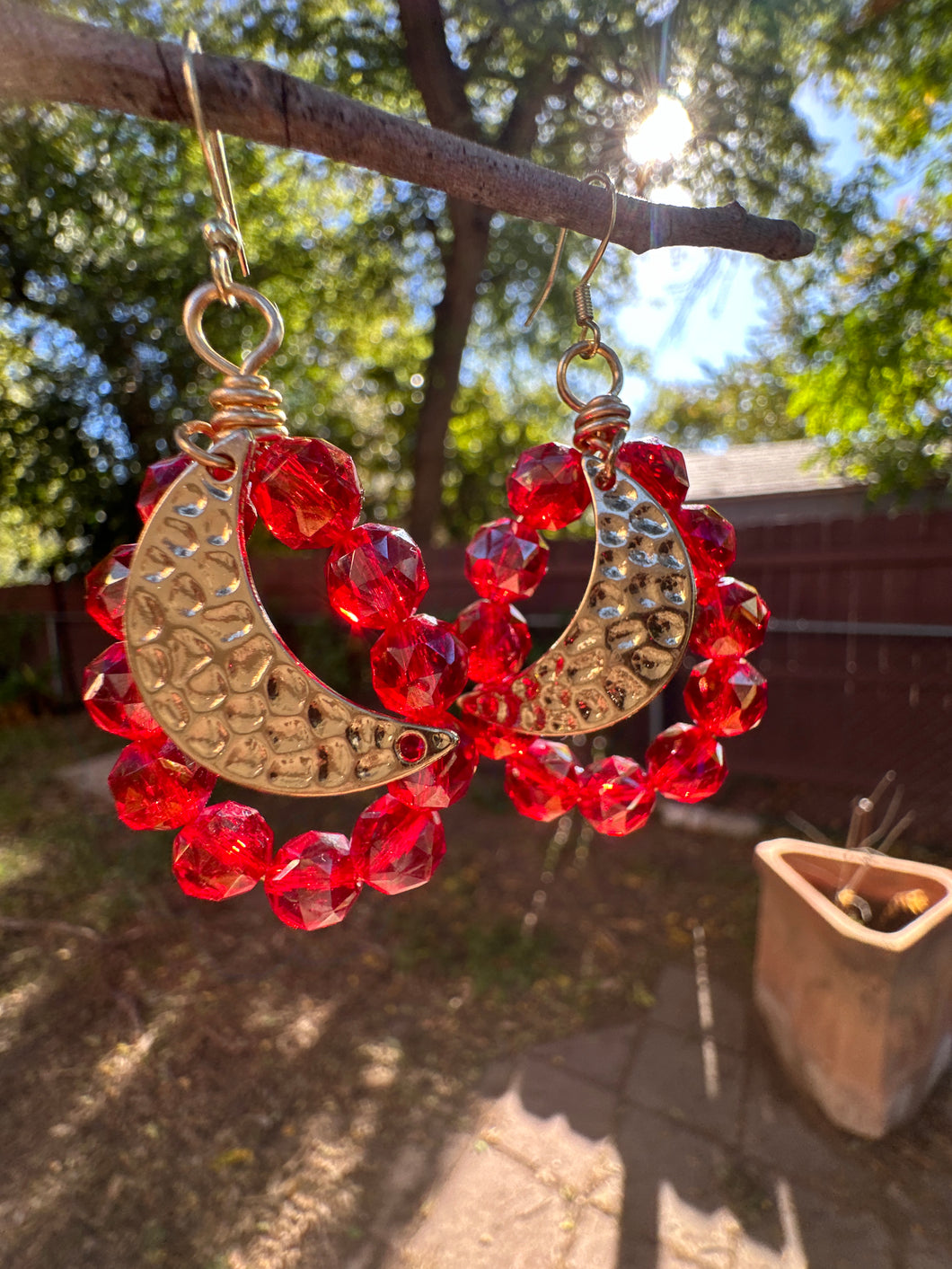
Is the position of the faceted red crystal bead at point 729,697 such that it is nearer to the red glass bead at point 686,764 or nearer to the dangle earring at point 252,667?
the red glass bead at point 686,764

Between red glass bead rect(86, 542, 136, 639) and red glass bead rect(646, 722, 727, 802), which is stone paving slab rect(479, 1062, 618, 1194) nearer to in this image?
red glass bead rect(646, 722, 727, 802)

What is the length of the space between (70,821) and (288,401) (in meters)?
3.37

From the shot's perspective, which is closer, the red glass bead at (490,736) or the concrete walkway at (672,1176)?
the red glass bead at (490,736)

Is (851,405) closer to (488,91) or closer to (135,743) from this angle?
(488,91)

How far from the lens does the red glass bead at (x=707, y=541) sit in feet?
2.68

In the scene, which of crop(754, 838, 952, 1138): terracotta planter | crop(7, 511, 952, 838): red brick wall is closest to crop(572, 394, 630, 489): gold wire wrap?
crop(754, 838, 952, 1138): terracotta planter

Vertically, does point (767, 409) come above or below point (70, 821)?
above

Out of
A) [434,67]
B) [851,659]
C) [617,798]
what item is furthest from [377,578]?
[851,659]

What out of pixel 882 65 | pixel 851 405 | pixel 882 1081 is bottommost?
pixel 882 1081

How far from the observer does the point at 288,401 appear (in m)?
5.38

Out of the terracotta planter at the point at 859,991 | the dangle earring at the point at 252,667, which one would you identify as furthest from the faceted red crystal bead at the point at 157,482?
the terracotta planter at the point at 859,991

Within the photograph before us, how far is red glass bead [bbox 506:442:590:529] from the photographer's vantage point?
80 cm

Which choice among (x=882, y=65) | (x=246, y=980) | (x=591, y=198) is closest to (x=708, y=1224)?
(x=246, y=980)

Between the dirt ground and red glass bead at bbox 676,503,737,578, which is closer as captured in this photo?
red glass bead at bbox 676,503,737,578
